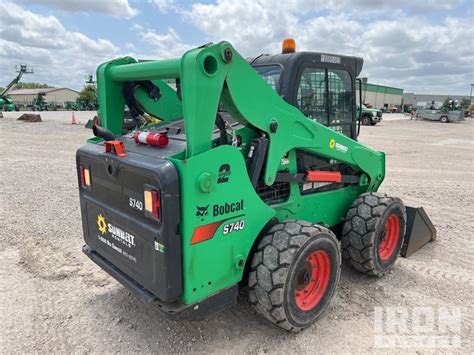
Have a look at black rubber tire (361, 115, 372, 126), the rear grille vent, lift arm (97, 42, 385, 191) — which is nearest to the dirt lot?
the rear grille vent

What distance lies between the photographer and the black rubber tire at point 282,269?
9.03ft

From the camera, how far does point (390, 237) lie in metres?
4.18

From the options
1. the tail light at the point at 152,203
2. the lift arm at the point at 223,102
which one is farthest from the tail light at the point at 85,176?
the tail light at the point at 152,203

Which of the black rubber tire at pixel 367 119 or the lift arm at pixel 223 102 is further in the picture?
the black rubber tire at pixel 367 119

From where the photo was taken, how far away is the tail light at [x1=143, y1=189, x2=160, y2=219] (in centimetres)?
239

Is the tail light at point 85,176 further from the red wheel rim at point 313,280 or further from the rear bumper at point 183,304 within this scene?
the red wheel rim at point 313,280

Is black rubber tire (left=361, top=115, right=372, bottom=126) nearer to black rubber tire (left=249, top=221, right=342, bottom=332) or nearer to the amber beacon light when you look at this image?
the amber beacon light

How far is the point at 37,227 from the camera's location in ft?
17.1

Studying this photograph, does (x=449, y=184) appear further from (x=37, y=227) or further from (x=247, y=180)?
(x=37, y=227)

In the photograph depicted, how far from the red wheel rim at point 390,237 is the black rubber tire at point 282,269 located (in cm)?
139

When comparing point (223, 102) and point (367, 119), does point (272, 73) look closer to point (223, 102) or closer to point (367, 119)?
point (223, 102)

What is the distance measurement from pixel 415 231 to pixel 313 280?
202 centimetres

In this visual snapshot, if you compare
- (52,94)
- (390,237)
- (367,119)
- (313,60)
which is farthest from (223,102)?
(52,94)

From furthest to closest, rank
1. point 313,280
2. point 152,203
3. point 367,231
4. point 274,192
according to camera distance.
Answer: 1. point 367,231
2. point 274,192
3. point 313,280
4. point 152,203
